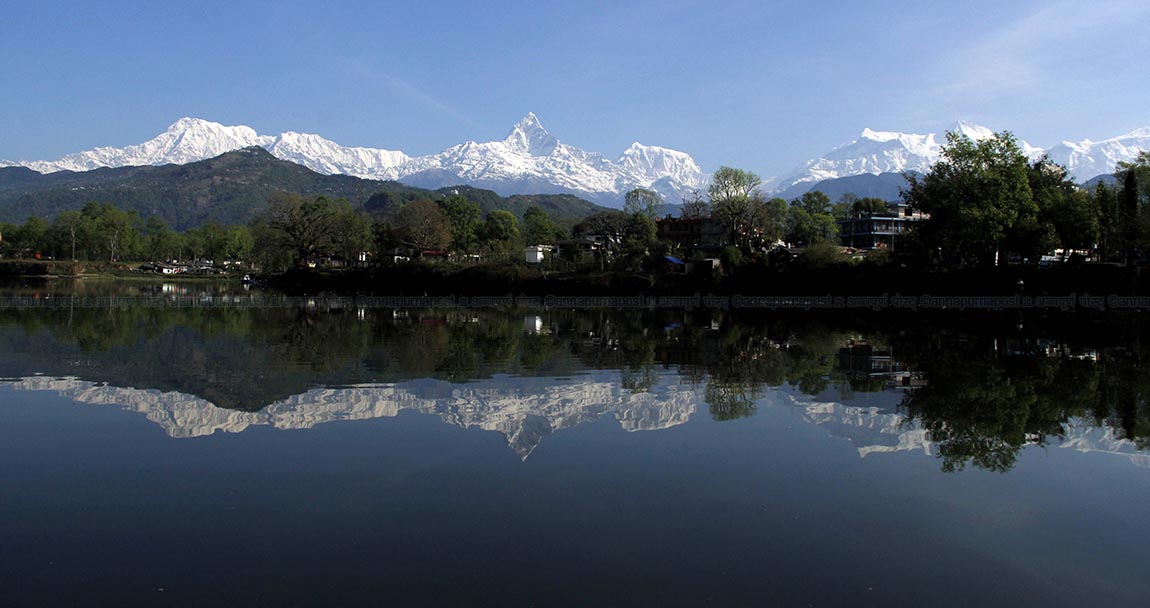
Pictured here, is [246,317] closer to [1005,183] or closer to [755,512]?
[755,512]

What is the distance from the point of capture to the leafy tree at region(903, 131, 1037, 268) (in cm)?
6862

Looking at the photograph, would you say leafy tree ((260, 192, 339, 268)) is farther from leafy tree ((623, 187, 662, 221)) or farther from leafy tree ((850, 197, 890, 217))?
leafy tree ((850, 197, 890, 217))

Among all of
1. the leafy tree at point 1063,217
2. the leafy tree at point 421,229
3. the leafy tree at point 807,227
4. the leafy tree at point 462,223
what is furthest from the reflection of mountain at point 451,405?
the leafy tree at point 807,227

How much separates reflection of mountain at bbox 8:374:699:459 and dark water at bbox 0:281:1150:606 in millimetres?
125

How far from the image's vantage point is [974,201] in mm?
70250

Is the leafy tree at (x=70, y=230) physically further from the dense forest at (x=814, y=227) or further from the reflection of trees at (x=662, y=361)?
the reflection of trees at (x=662, y=361)

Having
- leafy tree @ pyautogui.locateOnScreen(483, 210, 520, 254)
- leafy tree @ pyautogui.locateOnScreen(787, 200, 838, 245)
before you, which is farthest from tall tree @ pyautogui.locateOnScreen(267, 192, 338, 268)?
leafy tree @ pyautogui.locateOnScreen(787, 200, 838, 245)

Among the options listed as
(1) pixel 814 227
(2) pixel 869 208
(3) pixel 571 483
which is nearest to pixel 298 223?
(1) pixel 814 227

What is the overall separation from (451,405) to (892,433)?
9.67 m

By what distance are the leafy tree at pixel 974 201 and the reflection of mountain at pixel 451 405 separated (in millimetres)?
56344

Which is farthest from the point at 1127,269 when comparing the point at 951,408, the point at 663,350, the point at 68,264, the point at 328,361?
→ the point at 68,264

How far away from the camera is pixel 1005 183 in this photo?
69.4 metres

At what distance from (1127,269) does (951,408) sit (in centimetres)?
6331

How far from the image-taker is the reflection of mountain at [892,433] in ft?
48.3
